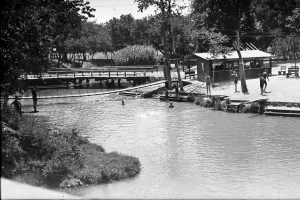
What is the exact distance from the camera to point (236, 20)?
4569 centimetres

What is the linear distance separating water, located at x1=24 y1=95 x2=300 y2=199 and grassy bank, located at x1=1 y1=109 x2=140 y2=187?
810 mm

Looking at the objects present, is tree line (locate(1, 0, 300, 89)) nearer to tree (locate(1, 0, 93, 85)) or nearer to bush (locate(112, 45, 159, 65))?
tree (locate(1, 0, 93, 85))

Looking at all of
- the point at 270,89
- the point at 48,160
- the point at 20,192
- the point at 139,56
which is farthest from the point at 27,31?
the point at 139,56

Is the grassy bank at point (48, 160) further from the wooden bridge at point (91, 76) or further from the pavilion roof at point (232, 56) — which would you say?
the wooden bridge at point (91, 76)

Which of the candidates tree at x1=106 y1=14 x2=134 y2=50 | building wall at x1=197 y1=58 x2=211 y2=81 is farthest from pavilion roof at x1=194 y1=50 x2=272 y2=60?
tree at x1=106 y1=14 x2=134 y2=50

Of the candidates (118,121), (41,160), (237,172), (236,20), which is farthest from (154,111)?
(41,160)

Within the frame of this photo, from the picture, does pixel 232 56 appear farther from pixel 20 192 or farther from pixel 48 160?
pixel 20 192

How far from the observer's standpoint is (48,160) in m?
19.0

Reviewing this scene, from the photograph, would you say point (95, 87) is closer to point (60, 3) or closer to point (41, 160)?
point (60, 3)

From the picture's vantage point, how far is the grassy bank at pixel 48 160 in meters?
17.6

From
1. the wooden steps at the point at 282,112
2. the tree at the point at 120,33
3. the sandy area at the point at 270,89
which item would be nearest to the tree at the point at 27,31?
the wooden steps at the point at 282,112

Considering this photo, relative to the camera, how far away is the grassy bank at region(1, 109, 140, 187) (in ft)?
57.8

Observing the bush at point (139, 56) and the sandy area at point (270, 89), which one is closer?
the sandy area at point (270, 89)

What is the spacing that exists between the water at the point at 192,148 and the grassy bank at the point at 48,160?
81 centimetres
